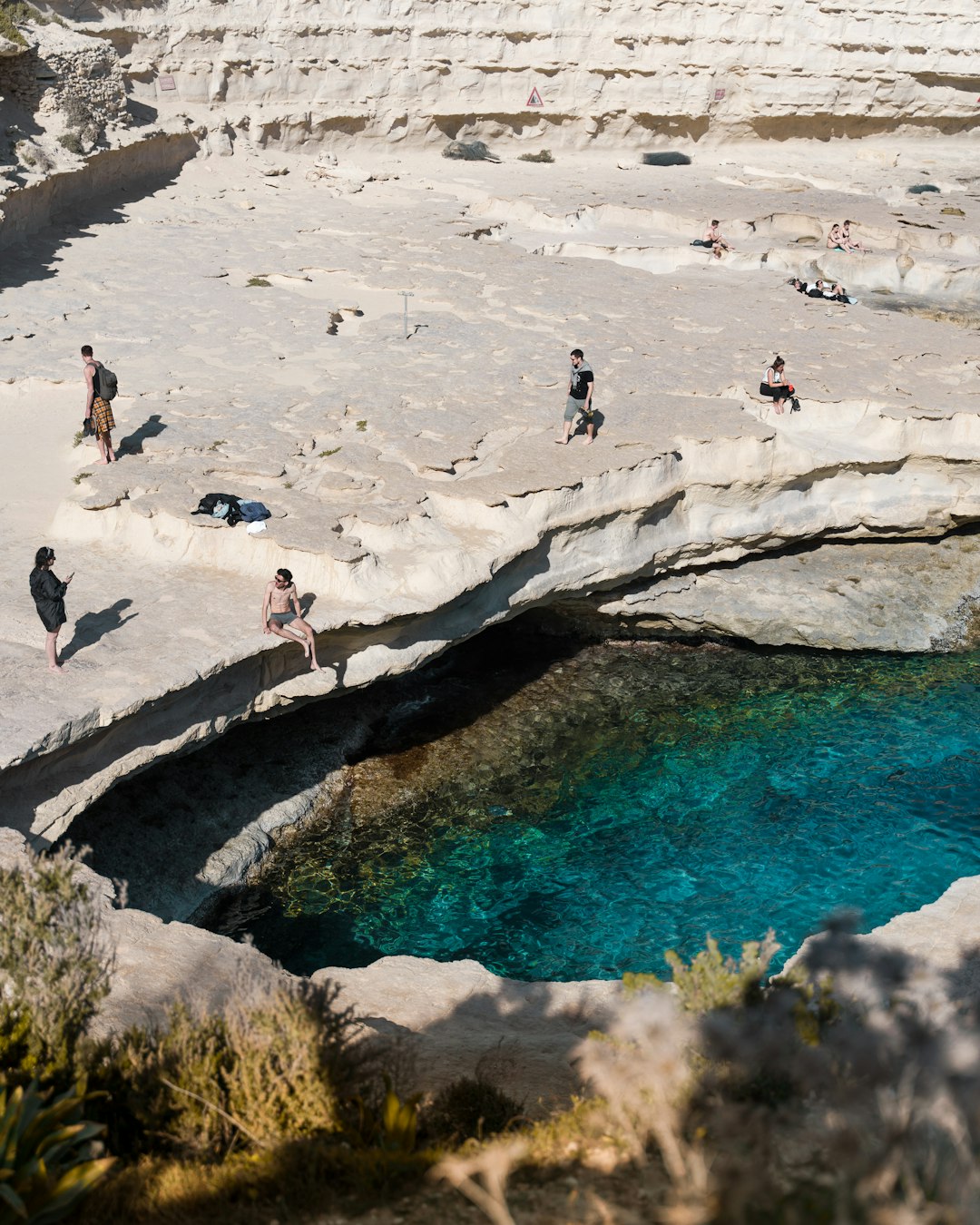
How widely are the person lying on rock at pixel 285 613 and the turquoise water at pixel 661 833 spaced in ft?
10.0

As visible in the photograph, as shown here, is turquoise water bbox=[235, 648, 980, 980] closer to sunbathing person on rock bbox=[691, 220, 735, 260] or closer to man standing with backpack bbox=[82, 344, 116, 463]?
man standing with backpack bbox=[82, 344, 116, 463]

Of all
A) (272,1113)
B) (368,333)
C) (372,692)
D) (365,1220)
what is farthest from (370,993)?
(368,333)

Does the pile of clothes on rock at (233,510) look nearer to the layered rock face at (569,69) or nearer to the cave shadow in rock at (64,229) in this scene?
the cave shadow in rock at (64,229)

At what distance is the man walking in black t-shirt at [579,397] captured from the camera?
14695 millimetres

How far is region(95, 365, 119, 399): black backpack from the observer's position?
46.0ft

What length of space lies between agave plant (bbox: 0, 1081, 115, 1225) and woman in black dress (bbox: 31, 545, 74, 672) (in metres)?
5.22

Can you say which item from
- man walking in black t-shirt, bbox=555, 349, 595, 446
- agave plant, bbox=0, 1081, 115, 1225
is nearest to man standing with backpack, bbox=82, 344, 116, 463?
Result: man walking in black t-shirt, bbox=555, 349, 595, 446

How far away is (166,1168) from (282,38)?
102 feet

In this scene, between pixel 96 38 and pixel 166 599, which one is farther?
pixel 96 38

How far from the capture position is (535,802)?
45.4ft

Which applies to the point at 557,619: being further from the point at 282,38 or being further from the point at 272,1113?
the point at 282,38

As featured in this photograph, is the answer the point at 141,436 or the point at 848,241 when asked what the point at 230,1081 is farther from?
the point at 848,241

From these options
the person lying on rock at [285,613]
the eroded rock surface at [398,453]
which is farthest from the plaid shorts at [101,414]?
the person lying on rock at [285,613]

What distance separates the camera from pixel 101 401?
546 inches
